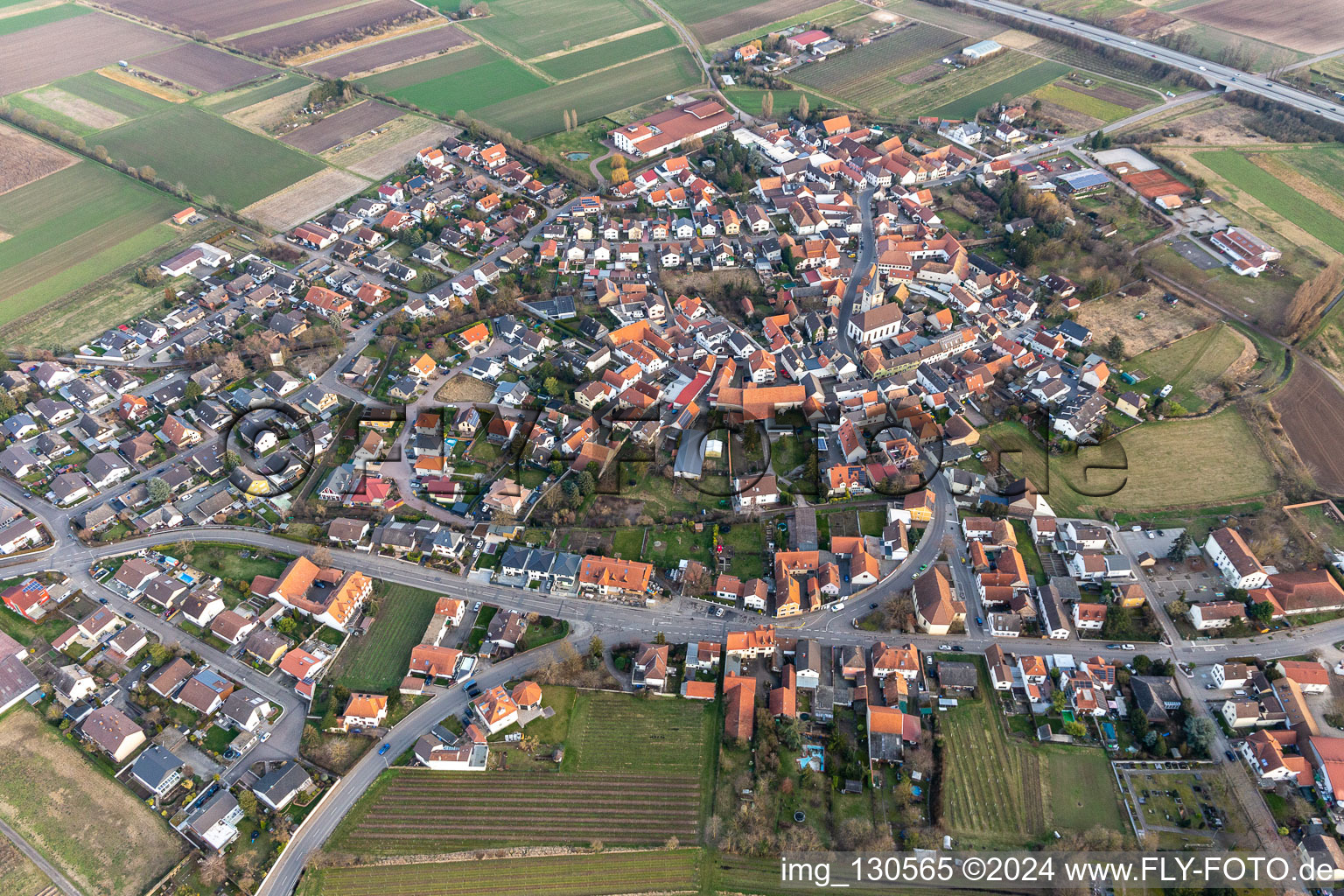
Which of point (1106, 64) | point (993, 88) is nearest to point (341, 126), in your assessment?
point (993, 88)

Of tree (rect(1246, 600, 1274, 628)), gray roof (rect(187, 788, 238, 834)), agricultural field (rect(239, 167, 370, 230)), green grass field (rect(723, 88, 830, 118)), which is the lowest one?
gray roof (rect(187, 788, 238, 834))

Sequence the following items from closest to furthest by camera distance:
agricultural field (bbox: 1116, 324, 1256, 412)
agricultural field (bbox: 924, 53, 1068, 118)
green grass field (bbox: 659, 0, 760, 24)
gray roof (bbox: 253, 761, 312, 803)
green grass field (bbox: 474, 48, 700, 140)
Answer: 1. gray roof (bbox: 253, 761, 312, 803)
2. agricultural field (bbox: 1116, 324, 1256, 412)
3. green grass field (bbox: 474, 48, 700, 140)
4. agricultural field (bbox: 924, 53, 1068, 118)
5. green grass field (bbox: 659, 0, 760, 24)

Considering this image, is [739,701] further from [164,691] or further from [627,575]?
[164,691]

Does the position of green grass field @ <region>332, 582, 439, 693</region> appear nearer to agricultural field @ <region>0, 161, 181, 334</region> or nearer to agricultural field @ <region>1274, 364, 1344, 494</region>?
agricultural field @ <region>0, 161, 181, 334</region>

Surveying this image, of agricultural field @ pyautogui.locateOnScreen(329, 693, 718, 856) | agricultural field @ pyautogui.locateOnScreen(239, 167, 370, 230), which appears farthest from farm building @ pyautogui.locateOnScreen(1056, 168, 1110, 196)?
agricultural field @ pyautogui.locateOnScreen(239, 167, 370, 230)

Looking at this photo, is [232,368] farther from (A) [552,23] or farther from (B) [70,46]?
(B) [70,46]

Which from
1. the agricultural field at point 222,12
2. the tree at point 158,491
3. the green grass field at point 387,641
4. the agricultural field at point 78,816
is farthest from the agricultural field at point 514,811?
the agricultural field at point 222,12

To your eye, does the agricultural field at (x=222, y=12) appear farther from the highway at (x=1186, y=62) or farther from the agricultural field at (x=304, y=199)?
the highway at (x=1186, y=62)

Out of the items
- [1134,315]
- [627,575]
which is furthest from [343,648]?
[1134,315]
